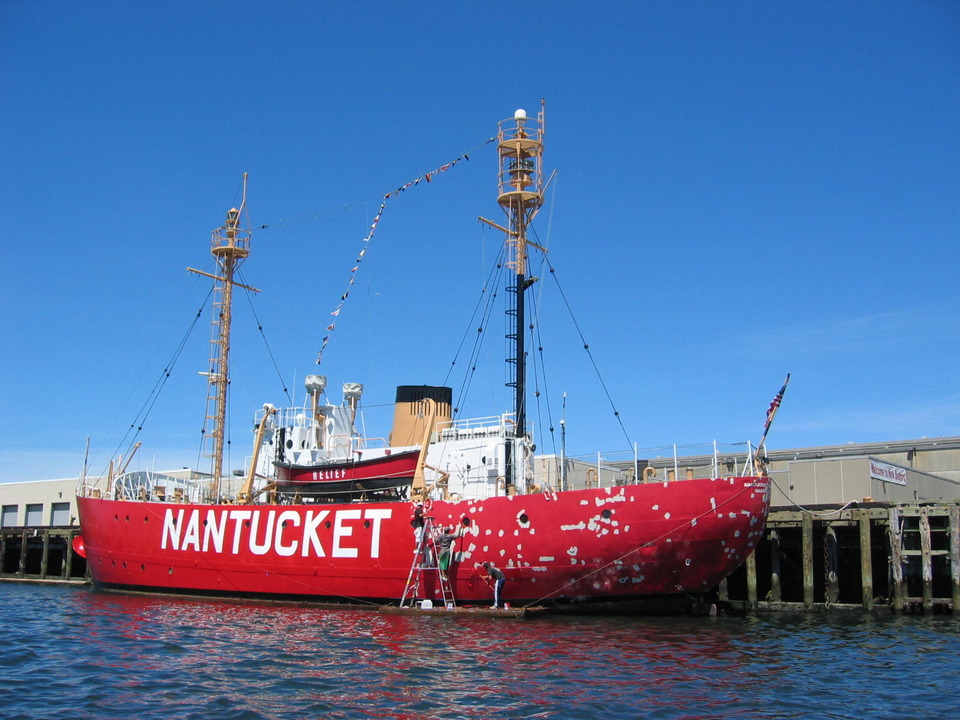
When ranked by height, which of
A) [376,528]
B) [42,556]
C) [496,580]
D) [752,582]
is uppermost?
[376,528]

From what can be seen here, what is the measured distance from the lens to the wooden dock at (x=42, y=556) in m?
36.8

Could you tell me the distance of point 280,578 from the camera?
939 inches

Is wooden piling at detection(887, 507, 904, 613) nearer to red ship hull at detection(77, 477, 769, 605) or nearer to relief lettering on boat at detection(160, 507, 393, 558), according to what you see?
red ship hull at detection(77, 477, 769, 605)

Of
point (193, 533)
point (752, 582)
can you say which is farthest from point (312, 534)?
point (752, 582)

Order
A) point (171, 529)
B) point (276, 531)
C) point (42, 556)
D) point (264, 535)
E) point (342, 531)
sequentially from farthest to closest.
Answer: point (42, 556) < point (171, 529) < point (264, 535) < point (276, 531) < point (342, 531)

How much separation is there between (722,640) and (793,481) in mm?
12570

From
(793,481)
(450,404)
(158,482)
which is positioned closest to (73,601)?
(158,482)

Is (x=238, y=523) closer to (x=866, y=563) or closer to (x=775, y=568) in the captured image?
(x=775, y=568)

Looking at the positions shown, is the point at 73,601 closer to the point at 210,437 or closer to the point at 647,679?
the point at 210,437

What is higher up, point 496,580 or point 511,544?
point 511,544

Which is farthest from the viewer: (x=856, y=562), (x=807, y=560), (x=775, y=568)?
(x=856, y=562)

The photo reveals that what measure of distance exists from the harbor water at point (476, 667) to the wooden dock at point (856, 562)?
1245 millimetres

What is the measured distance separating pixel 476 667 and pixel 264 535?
11385 millimetres

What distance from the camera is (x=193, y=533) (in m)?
25.7
